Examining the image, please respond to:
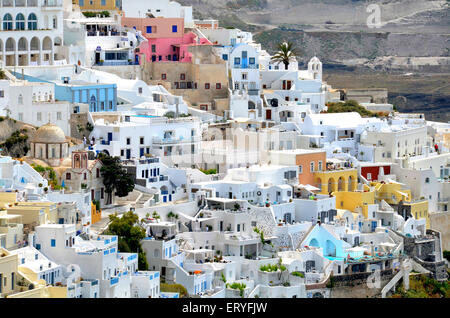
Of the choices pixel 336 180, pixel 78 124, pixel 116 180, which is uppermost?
pixel 78 124

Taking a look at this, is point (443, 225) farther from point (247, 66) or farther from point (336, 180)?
point (247, 66)

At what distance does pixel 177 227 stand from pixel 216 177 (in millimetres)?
3808

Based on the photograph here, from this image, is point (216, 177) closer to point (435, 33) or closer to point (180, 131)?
point (180, 131)

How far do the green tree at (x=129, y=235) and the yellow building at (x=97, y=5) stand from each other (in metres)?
16.9

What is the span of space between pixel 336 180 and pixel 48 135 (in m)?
8.71

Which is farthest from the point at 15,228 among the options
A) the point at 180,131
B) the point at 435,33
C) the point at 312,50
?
the point at 435,33

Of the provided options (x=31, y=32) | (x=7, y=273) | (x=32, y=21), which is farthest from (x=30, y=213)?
(x=32, y=21)

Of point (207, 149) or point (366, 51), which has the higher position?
point (366, 51)

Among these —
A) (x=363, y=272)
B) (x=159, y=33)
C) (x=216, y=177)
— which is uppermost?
(x=159, y=33)

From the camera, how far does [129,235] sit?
25.2 m

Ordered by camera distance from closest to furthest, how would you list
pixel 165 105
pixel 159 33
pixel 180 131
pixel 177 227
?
1. pixel 177 227
2. pixel 180 131
3. pixel 165 105
4. pixel 159 33

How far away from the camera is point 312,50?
224ft

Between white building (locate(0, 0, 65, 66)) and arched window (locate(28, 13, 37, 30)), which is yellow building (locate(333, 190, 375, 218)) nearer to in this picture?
white building (locate(0, 0, 65, 66))

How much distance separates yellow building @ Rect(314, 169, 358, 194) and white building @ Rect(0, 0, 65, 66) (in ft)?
28.9
